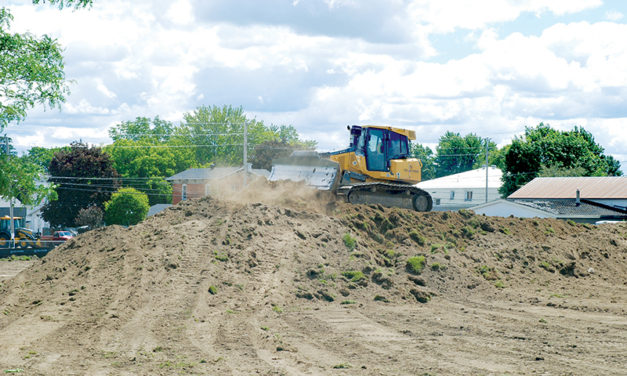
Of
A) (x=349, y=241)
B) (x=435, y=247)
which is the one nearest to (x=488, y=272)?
(x=435, y=247)

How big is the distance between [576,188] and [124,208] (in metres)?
40.2

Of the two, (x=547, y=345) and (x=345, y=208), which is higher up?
(x=345, y=208)

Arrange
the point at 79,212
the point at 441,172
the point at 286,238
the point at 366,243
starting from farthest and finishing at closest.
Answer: the point at 441,172
the point at 79,212
the point at 366,243
the point at 286,238

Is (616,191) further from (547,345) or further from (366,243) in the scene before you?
(547,345)

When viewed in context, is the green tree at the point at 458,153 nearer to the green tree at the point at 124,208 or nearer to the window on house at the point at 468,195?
the window on house at the point at 468,195

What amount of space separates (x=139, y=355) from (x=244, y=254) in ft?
23.4

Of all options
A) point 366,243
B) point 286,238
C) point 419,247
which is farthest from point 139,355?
point 419,247

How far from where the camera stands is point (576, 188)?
51906 millimetres

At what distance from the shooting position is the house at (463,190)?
258 feet

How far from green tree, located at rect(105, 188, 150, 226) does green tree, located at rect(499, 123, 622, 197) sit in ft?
115

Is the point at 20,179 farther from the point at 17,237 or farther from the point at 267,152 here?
the point at 267,152

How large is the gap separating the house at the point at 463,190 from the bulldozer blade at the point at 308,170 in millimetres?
52581

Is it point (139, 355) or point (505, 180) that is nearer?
point (139, 355)

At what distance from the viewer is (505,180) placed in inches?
2670
